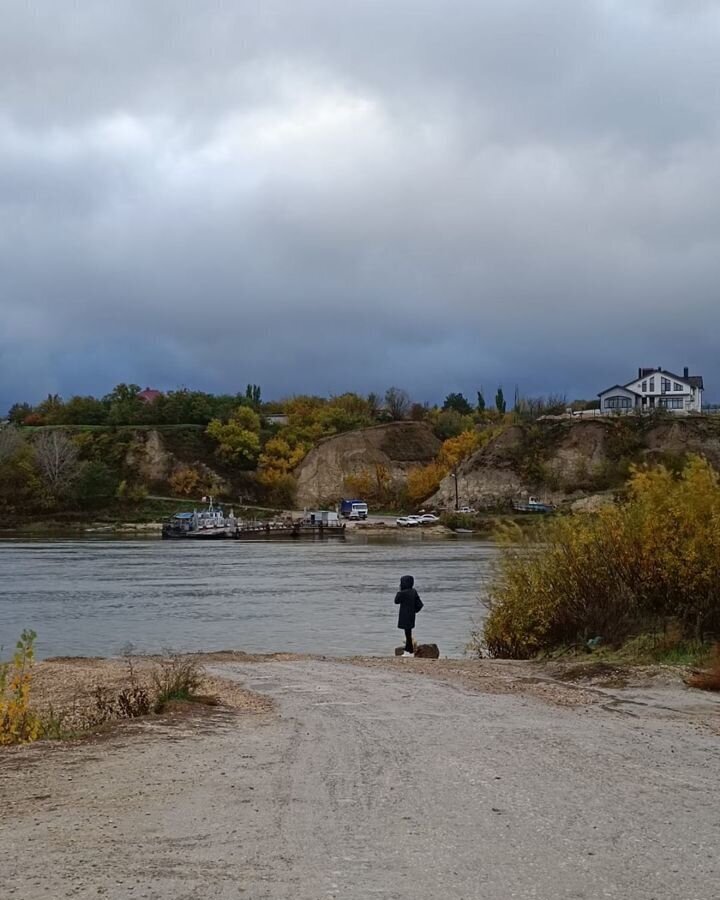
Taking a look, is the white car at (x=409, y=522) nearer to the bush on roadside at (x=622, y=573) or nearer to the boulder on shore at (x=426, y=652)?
the boulder on shore at (x=426, y=652)

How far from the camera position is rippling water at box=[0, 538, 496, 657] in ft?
92.4

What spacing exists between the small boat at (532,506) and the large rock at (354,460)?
30.0 m

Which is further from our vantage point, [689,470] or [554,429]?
[554,429]

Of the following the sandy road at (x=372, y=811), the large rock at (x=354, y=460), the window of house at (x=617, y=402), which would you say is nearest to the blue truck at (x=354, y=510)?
the large rock at (x=354, y=460)

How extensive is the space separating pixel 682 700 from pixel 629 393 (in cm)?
13366

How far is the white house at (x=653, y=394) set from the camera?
5595 inches

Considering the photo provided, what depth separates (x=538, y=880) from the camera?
5.98m

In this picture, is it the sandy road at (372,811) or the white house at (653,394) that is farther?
the white house at (653,394)

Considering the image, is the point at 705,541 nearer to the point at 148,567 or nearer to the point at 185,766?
the point at 185,766

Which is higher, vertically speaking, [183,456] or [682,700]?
[183,456]

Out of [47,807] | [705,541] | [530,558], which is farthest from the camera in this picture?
[530,558]

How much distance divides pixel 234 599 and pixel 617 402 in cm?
11035

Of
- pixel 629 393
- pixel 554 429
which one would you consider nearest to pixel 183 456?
pixel 554 429

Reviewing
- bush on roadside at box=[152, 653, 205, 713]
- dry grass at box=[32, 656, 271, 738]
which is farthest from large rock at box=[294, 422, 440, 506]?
bush on roadside at box=[152, 653, 205, 713]
